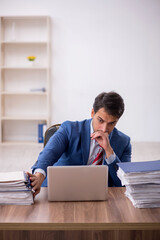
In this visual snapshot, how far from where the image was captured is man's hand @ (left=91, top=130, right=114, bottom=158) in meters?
1.77

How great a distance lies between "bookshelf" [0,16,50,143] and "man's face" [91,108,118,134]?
3.98m

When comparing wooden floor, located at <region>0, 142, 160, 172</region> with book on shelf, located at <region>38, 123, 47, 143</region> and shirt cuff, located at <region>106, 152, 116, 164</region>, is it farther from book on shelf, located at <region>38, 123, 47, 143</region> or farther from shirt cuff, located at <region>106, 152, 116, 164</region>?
shirt cuff, located at <region>106, 152, 116, 164</region>

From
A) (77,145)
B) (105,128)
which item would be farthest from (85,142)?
(105,128)

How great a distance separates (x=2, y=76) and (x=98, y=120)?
4.48 m

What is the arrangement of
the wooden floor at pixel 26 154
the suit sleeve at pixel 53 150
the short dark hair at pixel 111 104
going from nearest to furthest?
the suit sleeve at pixel 53 150, the short dark hair at pixel 111 104, the wooden floor at pixel 26 154


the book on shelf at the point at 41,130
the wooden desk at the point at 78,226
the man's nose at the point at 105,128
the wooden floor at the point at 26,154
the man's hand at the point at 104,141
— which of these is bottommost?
the wooden floor at the point at 26,154

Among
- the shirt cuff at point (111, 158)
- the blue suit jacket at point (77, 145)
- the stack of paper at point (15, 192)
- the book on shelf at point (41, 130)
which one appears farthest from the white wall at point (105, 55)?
the stack of paper at point (15, 192)

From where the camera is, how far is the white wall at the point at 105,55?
231 inches

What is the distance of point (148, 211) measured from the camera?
4.46 ft

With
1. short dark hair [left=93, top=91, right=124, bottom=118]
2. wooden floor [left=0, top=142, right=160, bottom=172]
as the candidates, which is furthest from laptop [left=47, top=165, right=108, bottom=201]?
wooden floor [left=0, top=142, right=160, bottom=172]

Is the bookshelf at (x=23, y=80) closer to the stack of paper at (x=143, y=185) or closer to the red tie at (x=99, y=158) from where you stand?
the red tie at (x=99, y=158)

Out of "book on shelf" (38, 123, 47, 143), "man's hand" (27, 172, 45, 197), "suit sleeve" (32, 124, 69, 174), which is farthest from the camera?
"book on shelf" (38, 123, 47, 143)

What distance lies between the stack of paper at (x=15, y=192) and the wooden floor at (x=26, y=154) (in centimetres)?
266

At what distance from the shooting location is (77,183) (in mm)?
1440
